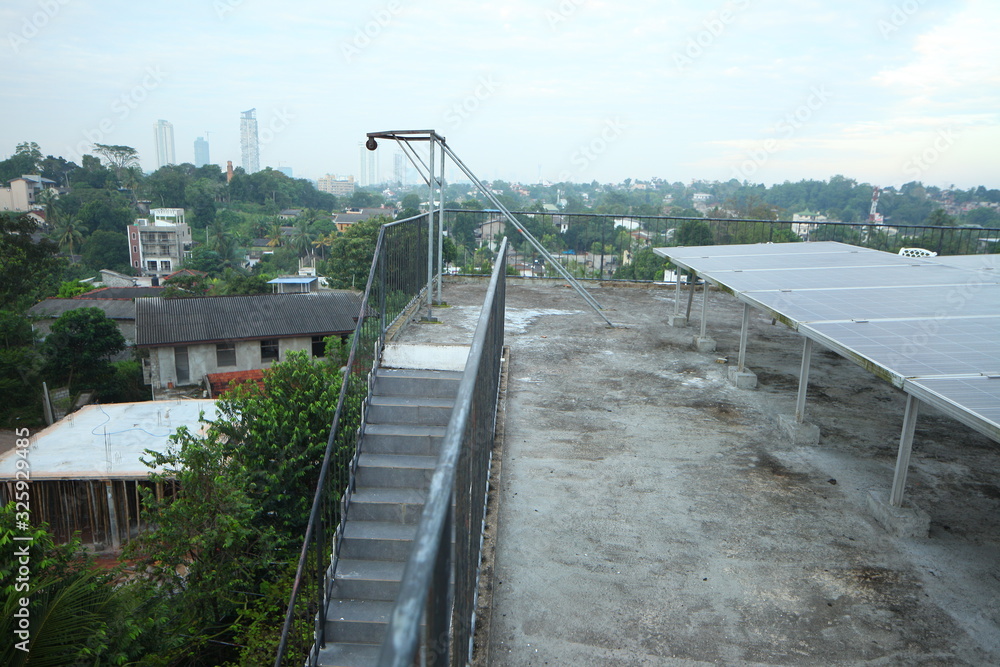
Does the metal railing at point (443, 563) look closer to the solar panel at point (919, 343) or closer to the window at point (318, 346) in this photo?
the solar panel at point (919, 343)

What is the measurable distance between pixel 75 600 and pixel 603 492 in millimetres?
4749

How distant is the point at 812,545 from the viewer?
4152mm

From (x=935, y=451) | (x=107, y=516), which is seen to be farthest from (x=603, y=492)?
(x=107, y=516)

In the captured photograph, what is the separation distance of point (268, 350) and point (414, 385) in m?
25.5

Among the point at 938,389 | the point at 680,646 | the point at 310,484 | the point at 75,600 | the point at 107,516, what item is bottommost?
the point at 107,516

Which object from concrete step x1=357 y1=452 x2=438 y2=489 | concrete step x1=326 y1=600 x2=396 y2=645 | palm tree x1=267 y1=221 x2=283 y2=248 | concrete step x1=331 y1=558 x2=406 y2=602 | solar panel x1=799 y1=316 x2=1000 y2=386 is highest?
solar panel x1=799 y1=316 x2=1000 y2=386

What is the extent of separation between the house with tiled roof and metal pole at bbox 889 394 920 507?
26.2 m

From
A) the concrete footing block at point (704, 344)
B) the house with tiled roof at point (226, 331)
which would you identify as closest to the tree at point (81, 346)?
the house with tiled roof at point (226, 331)

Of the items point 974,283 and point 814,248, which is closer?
point 974,283

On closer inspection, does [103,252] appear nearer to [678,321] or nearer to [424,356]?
[678,321]

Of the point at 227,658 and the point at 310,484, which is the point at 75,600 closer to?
the point at 227,658

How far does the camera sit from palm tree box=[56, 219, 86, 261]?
216 feet

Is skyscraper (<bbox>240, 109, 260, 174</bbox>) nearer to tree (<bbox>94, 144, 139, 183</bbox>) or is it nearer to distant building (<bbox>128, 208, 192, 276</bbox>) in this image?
tree (<bbox>94, 144, 139, 183</bbox>)

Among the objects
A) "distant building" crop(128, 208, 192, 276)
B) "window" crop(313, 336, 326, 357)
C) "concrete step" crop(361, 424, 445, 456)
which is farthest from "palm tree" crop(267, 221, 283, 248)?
"concrete step" crop(361, 424, 445, 456)
